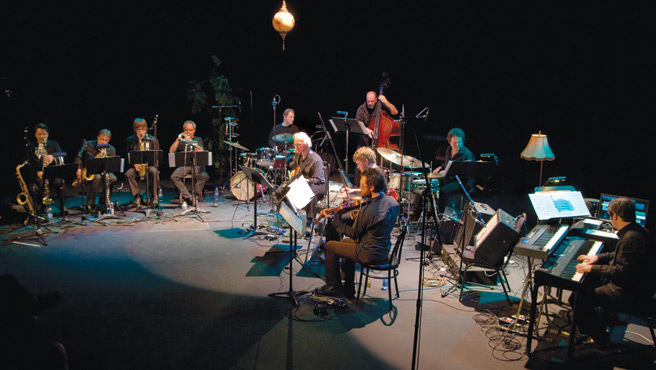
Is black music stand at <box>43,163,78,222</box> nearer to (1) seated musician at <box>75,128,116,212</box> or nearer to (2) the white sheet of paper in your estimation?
(1) seated musician at <box>75,128,116,212</box>

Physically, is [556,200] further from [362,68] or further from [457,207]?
[362,68]

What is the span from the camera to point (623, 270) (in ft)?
10.7

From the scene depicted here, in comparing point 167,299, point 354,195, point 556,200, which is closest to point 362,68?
point 354,195

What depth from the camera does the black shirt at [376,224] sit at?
13.1ft

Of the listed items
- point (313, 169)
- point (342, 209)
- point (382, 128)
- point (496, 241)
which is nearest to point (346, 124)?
point (382, 128)

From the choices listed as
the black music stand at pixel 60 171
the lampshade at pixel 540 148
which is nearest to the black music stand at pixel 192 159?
the black music stand at pixel 60 171

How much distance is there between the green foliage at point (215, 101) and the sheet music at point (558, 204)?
707cm

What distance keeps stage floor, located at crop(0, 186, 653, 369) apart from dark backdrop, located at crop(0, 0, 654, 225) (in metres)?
3.54

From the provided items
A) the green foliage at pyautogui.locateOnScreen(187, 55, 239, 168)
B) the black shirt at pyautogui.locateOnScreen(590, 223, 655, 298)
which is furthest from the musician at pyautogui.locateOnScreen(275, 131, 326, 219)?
the green foliage at pyautogui.locateOnScreen(187, 55, 239, 168)

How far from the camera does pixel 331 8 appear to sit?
32.1 ft

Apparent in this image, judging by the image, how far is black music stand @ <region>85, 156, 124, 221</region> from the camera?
22.0 ft

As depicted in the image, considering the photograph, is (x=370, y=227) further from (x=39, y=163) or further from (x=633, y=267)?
(x=39, y=163)

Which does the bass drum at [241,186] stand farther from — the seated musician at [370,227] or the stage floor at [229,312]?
the seated musician at [370,227]

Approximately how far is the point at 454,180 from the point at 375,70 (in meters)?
3.94
